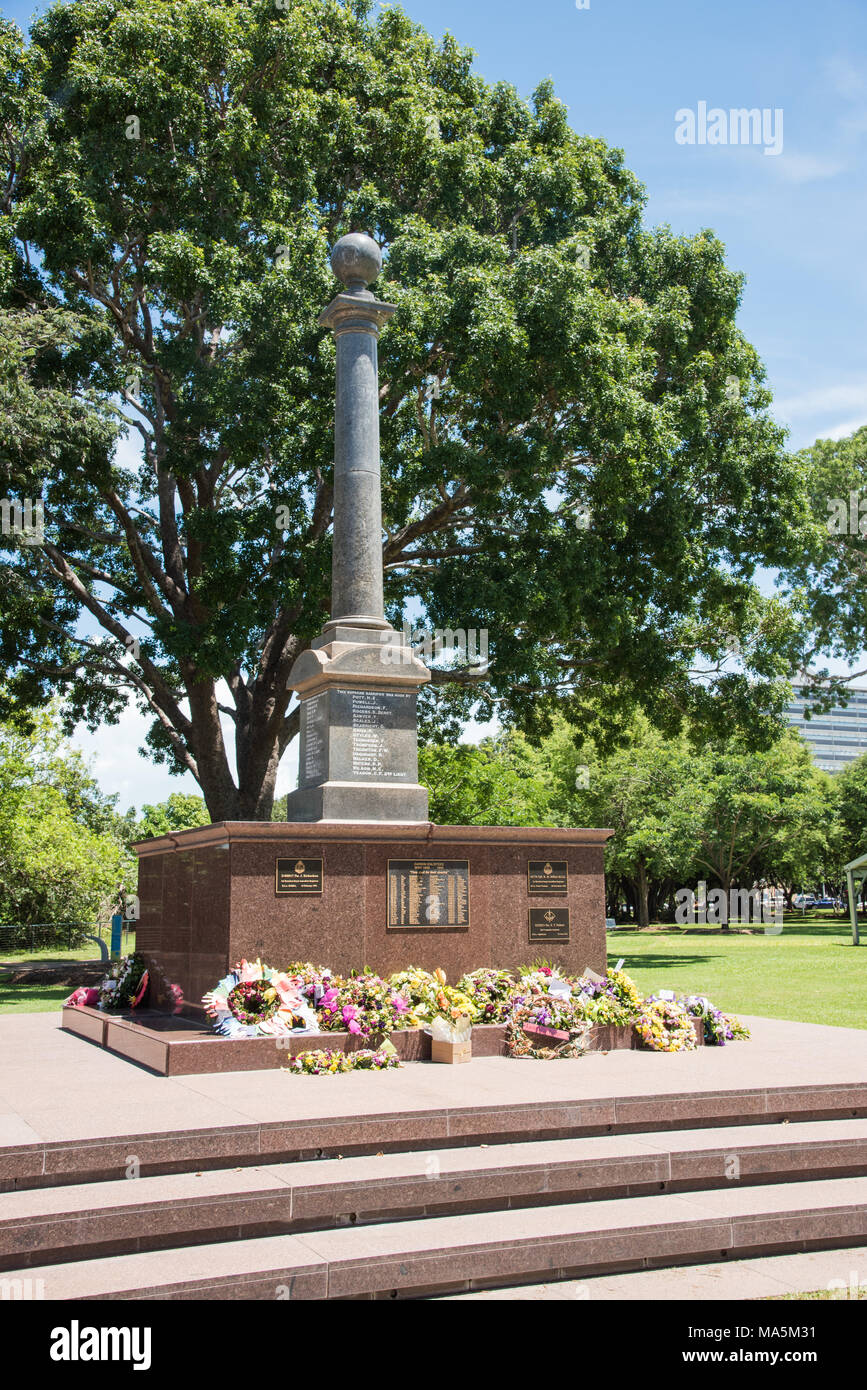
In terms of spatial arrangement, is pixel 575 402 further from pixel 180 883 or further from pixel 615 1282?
pixel 615 1282

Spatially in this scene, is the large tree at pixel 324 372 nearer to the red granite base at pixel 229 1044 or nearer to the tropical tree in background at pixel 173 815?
the red granite base at pixel 229 1044

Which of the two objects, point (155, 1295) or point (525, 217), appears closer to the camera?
point (155, 1295)

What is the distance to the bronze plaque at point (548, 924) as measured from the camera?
448 inches

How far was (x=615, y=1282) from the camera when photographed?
5.69 metres

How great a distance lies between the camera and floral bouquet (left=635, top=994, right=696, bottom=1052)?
9898mm

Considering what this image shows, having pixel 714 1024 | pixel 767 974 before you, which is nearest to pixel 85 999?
pixel 714 1024

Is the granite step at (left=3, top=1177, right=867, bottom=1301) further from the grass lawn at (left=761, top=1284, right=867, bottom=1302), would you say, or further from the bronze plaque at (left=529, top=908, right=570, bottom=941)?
the bronze plaque at (left=529, top=908, right=570, bottom=941)

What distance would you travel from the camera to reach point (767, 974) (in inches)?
867

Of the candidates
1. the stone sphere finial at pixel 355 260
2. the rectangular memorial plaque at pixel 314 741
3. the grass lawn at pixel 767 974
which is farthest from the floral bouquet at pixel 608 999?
the stone sphere finial at pixel 355 260

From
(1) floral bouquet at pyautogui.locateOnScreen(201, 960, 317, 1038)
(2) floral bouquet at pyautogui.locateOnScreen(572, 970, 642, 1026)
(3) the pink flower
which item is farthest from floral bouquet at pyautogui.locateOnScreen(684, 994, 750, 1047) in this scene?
(3) the pink flower

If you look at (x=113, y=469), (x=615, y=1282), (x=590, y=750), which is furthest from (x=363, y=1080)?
(x=590, y=750)

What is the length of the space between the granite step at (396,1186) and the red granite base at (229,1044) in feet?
7.94

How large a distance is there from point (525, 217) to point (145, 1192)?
20.5 m

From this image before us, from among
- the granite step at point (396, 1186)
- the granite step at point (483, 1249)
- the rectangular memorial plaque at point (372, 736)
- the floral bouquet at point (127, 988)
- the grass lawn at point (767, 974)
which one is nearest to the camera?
the granite step at point (483, 1249)
